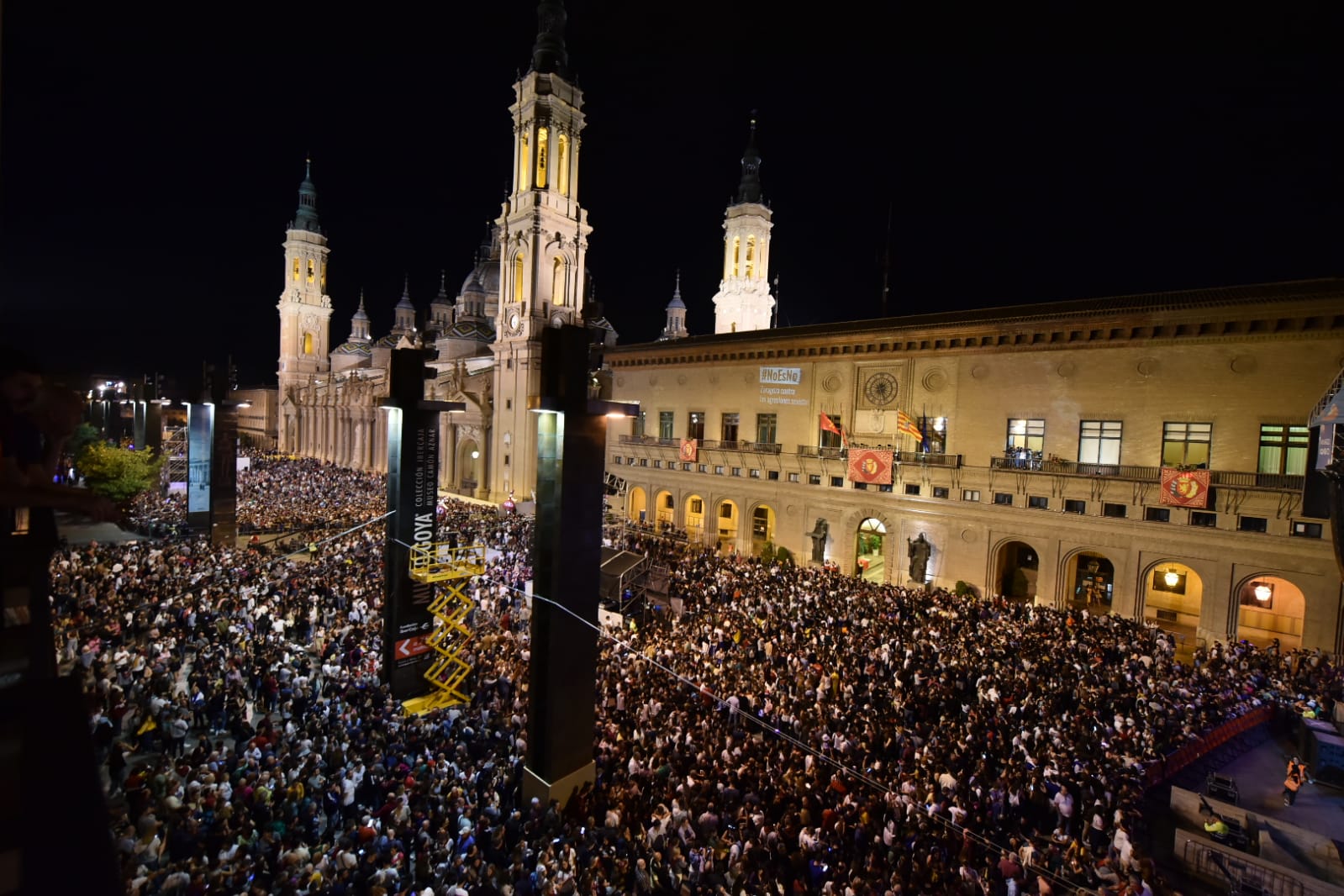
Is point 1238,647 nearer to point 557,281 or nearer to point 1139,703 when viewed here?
point 1139,703

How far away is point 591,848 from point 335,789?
4.06 metres

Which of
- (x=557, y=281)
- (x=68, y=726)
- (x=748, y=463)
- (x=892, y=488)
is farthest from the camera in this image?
(x=557, y=281)

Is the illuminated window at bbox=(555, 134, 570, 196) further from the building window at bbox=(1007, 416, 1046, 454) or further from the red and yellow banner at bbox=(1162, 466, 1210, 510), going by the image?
the red and yellow banner at bbox=(1162, 466, 1210, 510)

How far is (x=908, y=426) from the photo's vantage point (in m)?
27.9

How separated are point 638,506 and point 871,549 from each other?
602 inches

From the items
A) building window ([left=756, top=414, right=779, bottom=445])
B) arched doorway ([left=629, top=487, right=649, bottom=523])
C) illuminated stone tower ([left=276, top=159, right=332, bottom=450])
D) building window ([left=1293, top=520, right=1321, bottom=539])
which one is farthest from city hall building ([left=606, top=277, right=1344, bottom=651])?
illuminated stone tower ([left=276, top=159, right=332, bottom=450])

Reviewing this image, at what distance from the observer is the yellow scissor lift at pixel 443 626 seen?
1465cm

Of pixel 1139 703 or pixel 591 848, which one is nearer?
pixel 591 848

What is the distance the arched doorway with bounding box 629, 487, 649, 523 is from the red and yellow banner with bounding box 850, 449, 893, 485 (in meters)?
14.7

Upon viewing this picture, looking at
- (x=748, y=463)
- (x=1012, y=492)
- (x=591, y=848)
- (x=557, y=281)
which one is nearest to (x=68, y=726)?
(x=591, y=848)

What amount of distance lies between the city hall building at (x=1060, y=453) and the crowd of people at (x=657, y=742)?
441 centimetres

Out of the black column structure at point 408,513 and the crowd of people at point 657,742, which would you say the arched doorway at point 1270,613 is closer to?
the crowd of people at point 657,742

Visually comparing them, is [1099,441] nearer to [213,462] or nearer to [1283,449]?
[1283,449]

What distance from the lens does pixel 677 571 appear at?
975 inches
